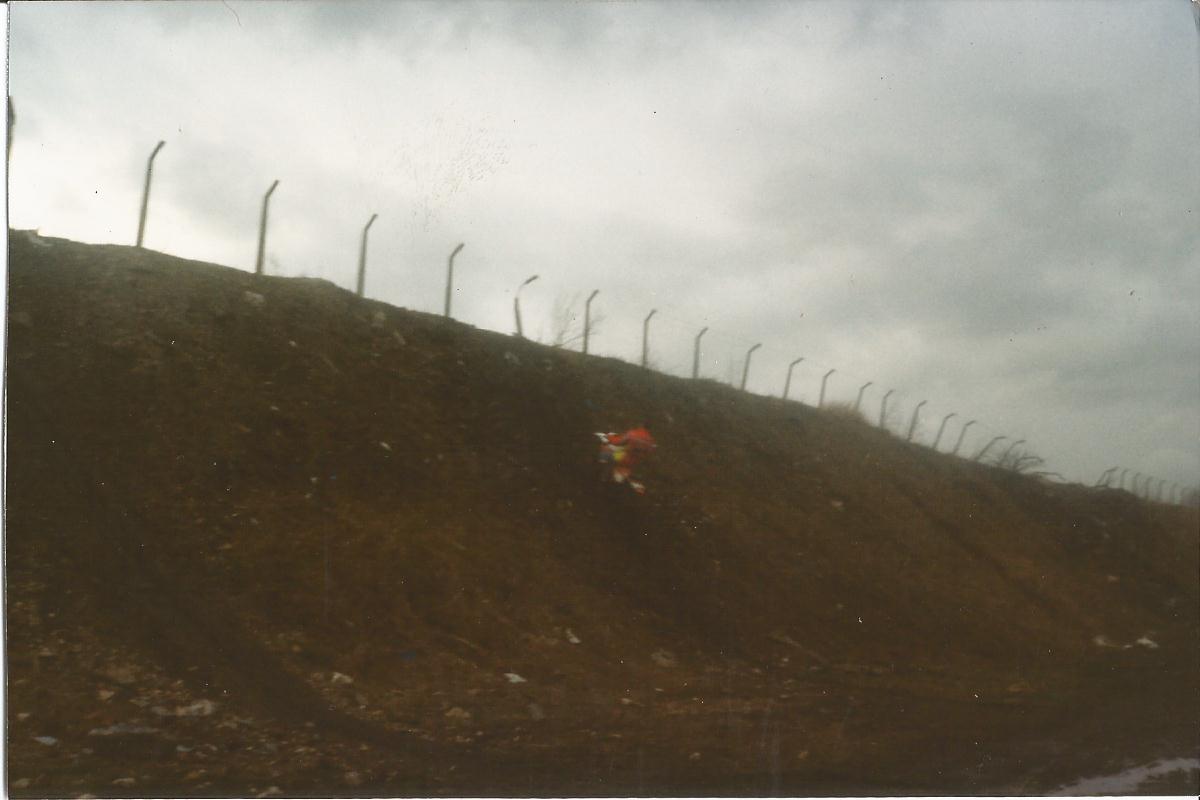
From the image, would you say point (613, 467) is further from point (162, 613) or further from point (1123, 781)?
point (1123, 781)

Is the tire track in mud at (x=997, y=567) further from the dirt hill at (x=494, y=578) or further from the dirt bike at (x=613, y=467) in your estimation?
the dirt bike at (x=613, y=467)

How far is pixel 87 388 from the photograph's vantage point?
5617mm

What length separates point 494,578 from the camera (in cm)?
566

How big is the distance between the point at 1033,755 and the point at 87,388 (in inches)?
272

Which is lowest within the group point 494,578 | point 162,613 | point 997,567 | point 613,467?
point 162,613

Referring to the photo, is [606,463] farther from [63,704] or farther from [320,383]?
[63,704]

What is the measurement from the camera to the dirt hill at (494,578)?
4508 mm

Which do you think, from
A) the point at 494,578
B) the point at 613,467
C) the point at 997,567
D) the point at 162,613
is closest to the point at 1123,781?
the point at 997,567

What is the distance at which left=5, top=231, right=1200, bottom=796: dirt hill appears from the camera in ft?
14.8

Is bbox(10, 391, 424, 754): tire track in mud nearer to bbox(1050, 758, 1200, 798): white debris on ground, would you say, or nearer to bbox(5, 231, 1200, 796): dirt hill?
bbox(5, 231, 1200, 796): dirt hill


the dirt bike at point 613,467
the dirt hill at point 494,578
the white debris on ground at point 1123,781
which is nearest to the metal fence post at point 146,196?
the dirt hill at point 494,578

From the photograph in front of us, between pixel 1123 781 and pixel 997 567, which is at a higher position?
pixel 997 567

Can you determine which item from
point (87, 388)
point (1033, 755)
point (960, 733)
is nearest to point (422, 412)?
point (87, 388)

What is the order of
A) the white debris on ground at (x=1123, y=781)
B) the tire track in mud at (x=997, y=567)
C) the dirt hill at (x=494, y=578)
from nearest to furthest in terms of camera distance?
the dirt hill at (x=494, y=578) → the white debris on ground at (x=1123, y=781) → the tire track in mud at (x=997, y=567)
